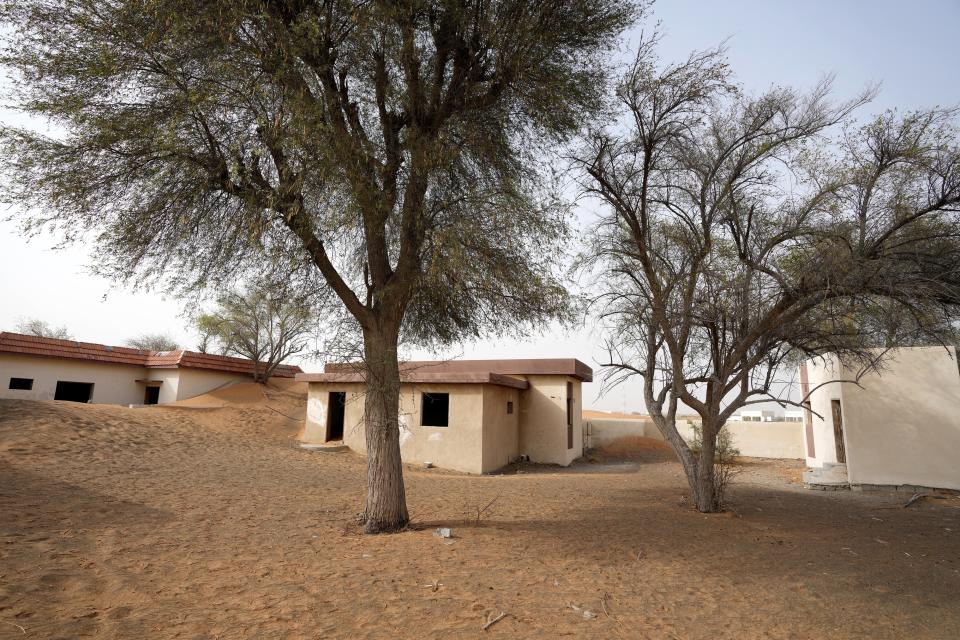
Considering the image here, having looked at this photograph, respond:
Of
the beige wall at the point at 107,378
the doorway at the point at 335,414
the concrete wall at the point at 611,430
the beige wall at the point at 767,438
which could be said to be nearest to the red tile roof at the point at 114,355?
the beige wall at the point at 107,378

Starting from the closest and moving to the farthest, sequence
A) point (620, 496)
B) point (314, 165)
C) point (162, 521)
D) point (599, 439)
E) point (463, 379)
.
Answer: point (314, 165), point (162, 521), point (620, 496), point (463, 379), point (599, 439)

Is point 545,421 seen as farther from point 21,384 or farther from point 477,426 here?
point 21,384

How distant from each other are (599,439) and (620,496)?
12996 millimetres

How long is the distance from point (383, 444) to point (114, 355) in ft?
66.8

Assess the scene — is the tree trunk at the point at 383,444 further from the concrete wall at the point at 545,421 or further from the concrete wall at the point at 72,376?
the concrete wall at the point at 72,376

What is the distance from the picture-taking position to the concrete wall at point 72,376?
62.6 feet

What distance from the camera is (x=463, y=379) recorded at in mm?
15117

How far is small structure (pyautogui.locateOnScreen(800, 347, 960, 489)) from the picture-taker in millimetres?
12375

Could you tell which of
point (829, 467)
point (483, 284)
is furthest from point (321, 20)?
point (829, 467)

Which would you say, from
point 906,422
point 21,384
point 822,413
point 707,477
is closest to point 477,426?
point 707,477

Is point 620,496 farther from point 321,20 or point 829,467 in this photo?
point 321,20

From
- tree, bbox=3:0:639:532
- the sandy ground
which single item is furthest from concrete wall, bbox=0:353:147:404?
tree, bbox=3:0:639:532

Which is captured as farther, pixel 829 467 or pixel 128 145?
pixel 829 467

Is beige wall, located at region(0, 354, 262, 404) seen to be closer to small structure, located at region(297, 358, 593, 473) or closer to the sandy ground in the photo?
small structure, located at region(297, 358, 593, 473)
